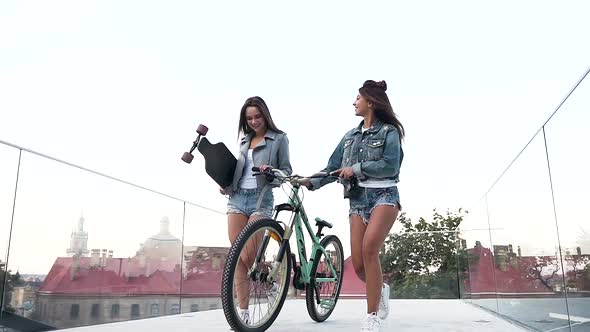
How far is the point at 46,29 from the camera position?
1009 cm

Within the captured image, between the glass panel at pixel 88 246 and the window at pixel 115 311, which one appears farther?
the window at pixel 115 311

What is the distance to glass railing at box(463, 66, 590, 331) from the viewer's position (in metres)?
1.75

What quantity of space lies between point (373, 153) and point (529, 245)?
979 mm

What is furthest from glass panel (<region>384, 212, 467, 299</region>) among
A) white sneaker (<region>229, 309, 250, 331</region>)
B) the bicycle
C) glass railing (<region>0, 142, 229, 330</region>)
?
white sneaker (<region>229, 309, 250, 331</region>)

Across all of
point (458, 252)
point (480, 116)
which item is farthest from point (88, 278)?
point (480, 116)

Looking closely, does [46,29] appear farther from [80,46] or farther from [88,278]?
[88,278]

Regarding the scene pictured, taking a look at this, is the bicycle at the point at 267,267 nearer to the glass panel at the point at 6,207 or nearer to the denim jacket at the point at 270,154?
the denim jacket at the point at 270,154

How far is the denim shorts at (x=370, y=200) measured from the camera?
2258 mm

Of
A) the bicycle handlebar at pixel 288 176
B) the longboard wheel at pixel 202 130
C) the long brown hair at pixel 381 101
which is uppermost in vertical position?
the long brown hair at pixel 381 101

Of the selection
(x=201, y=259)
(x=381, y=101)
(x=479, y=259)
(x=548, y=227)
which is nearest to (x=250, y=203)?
(x=381, y=101)

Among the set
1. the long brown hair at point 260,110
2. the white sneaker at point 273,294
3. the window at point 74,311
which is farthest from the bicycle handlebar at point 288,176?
the window at point 74,311

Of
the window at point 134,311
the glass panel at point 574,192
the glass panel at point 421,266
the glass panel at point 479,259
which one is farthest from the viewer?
the glass panel at point 421,266

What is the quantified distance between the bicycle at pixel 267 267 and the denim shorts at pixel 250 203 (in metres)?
0.16

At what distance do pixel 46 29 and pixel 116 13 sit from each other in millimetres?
1962
